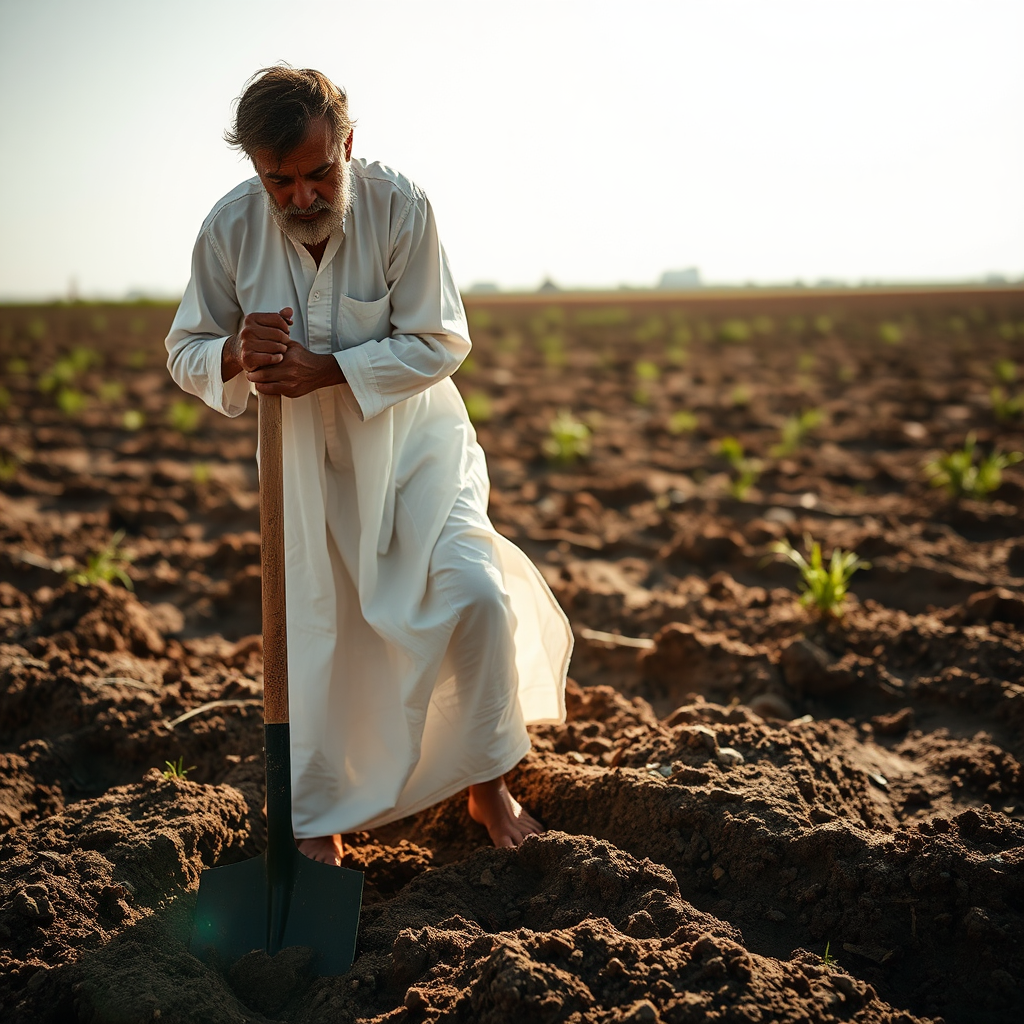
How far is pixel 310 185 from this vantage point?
2174mm

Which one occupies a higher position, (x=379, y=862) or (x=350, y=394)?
(x=350, y=394)

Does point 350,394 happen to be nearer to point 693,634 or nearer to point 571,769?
point 571,769

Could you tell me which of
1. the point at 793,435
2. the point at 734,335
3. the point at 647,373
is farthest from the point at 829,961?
the point at 734,335

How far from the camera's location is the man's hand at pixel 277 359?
2.15 m

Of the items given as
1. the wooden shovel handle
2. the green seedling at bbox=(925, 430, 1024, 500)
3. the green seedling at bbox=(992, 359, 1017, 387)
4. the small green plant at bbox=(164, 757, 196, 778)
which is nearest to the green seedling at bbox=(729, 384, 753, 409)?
the green seedling at bbox=(992, 359, 1017, 387)

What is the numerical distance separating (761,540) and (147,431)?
17.6ft

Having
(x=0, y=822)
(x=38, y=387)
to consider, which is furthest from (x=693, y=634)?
(x=38, y=387)

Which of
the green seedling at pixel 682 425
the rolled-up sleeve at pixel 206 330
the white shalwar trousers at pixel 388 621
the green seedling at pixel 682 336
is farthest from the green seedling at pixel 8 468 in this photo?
the green seedling at pixel 682 336

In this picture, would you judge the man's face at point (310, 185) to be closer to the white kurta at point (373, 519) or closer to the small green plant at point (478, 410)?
the white kurta at point (373, 519)

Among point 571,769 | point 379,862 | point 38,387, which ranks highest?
point 38,387

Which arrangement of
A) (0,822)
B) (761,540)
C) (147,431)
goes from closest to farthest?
(0,822) < (761,540) < (147,431)

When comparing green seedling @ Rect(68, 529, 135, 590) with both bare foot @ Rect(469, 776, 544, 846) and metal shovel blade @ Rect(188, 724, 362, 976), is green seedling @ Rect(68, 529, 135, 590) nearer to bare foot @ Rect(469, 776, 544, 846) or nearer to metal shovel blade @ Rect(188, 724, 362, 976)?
metal shovel blade @ Rect(188, 724, 362, 976)

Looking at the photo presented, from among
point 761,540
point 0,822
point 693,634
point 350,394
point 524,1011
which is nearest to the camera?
point 524,1011

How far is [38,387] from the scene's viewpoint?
9.89m
